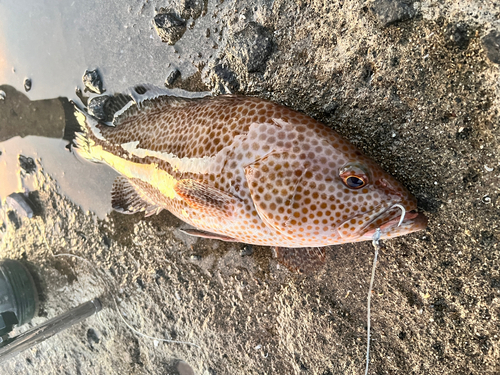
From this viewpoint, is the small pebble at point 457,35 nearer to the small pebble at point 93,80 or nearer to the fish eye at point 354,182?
the fish eye at point 354,182

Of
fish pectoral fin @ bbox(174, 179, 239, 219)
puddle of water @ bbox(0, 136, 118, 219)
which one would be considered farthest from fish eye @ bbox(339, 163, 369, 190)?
puddle of water @ bbox(0, 136, 118, 219)

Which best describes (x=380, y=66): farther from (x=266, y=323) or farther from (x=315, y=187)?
(x=266, y=323)

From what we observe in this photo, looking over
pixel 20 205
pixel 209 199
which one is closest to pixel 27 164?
pixel 20 205

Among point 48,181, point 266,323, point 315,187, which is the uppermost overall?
point 315,187

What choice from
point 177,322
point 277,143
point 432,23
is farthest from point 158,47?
point 177,322

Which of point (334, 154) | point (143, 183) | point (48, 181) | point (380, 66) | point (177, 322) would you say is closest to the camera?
point (334, 154)

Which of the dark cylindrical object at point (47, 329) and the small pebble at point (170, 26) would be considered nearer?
the small pebble at point (170, 26)

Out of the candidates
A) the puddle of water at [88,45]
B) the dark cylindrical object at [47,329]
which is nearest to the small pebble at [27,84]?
the puddle of water at [88,45]
